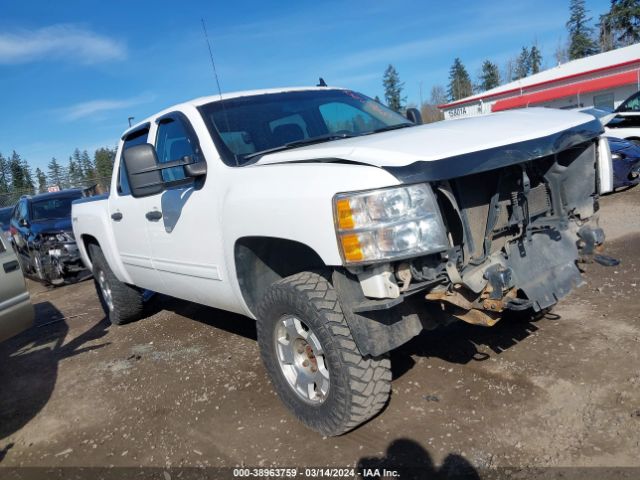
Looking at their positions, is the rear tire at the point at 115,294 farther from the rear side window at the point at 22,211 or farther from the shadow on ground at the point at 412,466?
the rear side window at the point at 22,211

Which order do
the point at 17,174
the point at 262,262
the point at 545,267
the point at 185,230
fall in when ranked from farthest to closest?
1. the point at 17,174
2. the point at 185,230
3. the point at 262,262
4. the point at 545,267

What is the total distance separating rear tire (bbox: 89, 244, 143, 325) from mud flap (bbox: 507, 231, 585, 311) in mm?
4369

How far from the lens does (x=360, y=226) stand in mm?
2426

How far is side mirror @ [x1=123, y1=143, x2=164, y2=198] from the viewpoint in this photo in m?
3.33

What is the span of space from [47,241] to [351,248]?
8.57m

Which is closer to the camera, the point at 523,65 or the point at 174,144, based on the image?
the point at 174,144

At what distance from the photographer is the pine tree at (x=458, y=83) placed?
86.3 meters

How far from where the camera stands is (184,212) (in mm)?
3730

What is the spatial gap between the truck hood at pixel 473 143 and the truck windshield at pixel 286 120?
0.50 metres

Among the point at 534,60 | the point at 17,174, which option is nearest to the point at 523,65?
the point at 534,60

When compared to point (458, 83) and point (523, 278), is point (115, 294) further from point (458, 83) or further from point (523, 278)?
point (458, 83)

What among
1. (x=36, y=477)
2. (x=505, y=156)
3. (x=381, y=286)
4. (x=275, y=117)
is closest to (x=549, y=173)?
(x=505, y=156)

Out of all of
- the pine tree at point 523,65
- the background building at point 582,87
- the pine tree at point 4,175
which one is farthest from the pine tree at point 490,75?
the pine tree at point 4,175

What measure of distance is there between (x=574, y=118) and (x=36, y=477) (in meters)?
3.90
